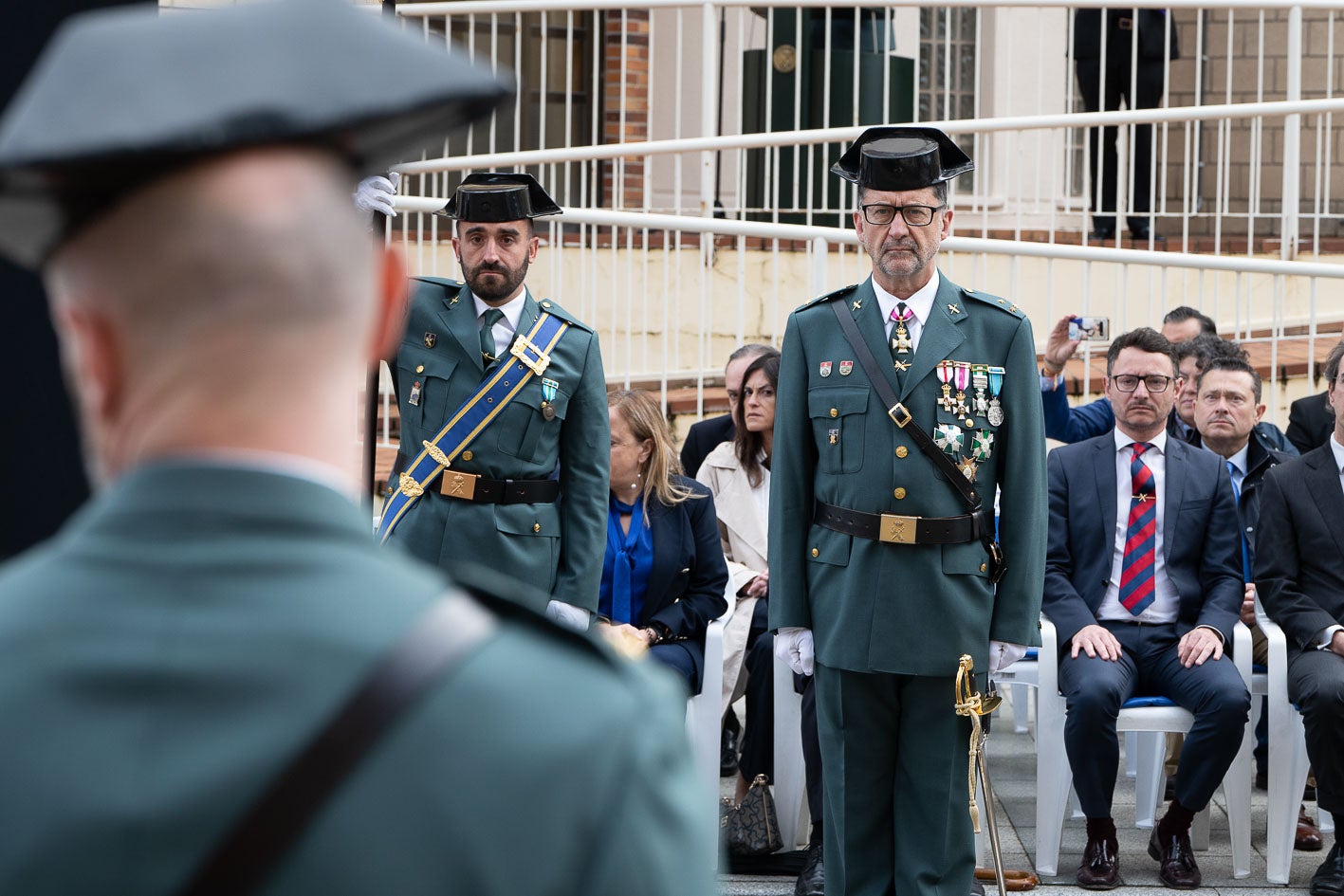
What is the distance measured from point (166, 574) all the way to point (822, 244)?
602cm

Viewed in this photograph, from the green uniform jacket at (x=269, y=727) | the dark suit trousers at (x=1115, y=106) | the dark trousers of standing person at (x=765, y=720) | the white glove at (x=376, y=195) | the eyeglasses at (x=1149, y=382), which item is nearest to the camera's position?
the green uniform jacket at (x=269, y=727)

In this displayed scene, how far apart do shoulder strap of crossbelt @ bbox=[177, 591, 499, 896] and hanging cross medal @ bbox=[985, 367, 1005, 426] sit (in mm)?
3031

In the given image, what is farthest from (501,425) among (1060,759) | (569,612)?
(1060,759)

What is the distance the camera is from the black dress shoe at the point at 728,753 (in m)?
5.51

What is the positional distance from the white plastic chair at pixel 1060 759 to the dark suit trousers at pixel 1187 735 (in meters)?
0.05

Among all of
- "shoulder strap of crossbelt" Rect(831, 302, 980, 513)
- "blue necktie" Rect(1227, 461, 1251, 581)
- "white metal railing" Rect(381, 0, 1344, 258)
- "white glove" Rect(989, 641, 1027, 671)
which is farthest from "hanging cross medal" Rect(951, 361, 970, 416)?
"white metal railing" Rect(381, 0, 1344, 258)

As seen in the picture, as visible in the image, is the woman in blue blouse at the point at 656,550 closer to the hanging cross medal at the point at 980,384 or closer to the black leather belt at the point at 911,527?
the black leather belt at the point at 911,527

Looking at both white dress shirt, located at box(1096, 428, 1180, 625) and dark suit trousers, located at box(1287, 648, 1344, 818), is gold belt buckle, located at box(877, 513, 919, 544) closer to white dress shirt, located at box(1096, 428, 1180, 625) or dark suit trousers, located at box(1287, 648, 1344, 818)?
white dress shirt, located at box(1096, 428, 1180, 625)

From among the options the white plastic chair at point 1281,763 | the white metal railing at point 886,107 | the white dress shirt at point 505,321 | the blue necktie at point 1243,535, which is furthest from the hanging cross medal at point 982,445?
the white metal railing at point 886,107

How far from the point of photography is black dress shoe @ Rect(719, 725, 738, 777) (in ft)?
18.1

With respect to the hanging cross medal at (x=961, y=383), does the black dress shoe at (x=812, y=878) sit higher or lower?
lower

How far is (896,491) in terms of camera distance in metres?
A: 3.73

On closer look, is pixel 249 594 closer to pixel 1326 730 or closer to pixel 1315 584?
pixel 1326 730

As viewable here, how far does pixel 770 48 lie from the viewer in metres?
8.77
